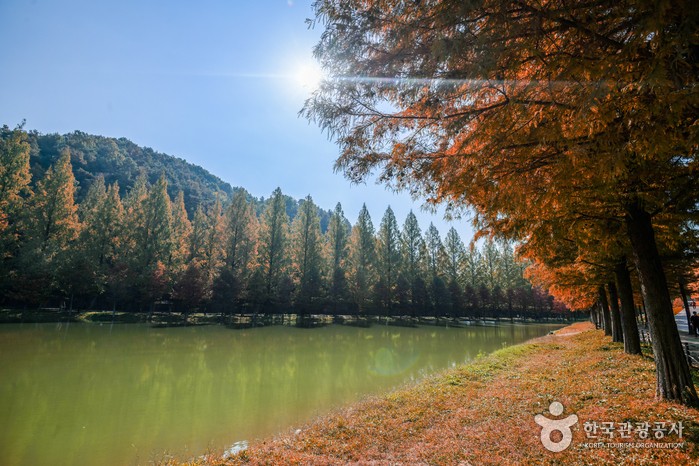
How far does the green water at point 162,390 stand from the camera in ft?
20.2

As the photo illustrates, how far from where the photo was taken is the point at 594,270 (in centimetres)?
1132

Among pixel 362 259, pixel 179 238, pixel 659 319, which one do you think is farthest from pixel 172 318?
pixel 659 319

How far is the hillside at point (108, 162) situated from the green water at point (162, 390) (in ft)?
176

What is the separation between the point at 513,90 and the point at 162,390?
38.6ft

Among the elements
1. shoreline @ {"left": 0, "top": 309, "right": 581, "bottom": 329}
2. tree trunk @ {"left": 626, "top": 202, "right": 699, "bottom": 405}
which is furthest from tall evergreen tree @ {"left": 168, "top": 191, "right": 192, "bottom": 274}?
tree trunk @ {"left": 626, "top": 202, "right": 699, "bottom": 405}

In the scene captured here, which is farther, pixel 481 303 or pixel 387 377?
pixel 481 303

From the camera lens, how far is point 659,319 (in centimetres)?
547

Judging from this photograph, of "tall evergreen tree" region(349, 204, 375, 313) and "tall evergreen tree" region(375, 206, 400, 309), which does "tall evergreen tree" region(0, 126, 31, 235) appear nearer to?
"tall evergreen tree" region(349, 204, 375, 313)

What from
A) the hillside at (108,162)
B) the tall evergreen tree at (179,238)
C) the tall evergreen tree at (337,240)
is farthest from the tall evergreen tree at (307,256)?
the hillside at (108,162)

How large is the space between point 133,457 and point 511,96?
8148 mm

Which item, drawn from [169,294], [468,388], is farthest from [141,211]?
[468,388]

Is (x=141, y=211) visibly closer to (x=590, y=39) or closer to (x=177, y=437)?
(x=177, y=437)

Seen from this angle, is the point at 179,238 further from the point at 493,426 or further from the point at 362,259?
the point at 493,426

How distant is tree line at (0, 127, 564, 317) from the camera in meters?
28.1
